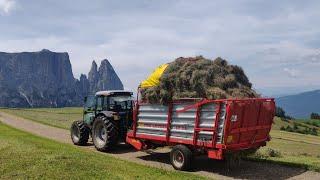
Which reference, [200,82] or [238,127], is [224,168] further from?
Answer: [200,82]

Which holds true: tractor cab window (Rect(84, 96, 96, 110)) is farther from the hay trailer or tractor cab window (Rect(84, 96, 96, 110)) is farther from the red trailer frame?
the red trailer frame

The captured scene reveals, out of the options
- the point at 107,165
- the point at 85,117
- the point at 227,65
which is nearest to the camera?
the point at 107,165

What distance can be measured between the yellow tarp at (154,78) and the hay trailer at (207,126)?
79 centimetres

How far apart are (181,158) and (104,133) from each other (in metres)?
5.88

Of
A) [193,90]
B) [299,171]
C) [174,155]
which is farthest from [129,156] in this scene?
[299,171]

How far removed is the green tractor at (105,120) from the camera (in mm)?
19453

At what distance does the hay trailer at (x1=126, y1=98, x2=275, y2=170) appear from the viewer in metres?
13.8

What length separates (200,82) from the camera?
1512 centimetres

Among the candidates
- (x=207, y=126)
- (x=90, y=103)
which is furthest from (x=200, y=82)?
(x=90, y=103)

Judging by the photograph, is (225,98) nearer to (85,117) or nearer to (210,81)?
(210,81)

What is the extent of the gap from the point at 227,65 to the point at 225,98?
2.02 m

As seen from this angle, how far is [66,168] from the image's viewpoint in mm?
13562

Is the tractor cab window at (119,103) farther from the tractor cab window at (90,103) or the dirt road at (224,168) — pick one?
the dirt road at (224,168)

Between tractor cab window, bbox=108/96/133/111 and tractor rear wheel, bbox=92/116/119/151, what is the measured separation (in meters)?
0.87
